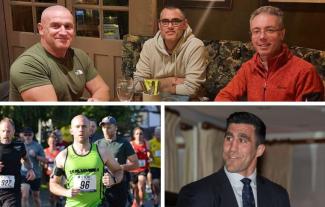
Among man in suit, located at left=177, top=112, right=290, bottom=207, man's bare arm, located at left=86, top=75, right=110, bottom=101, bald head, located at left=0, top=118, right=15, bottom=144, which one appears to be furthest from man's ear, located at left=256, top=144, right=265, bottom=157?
man's bare arm, located at left=86, top=75, right=110, bottom=101

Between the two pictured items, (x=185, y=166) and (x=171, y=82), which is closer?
(x=185, y=166)

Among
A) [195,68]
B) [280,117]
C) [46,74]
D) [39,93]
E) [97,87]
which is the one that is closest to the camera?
[280,117]

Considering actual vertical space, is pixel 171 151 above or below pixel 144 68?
below

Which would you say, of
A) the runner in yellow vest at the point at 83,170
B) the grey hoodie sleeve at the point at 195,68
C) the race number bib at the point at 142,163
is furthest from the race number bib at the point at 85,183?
the grey hoodie sleeve at the point at 195,68

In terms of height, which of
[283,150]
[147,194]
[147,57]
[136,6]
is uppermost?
[136,6]

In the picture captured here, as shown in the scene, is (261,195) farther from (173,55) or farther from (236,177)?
(173,55)

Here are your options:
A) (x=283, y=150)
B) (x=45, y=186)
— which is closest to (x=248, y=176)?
(x=283, y=150)

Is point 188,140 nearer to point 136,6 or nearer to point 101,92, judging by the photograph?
point 101,92

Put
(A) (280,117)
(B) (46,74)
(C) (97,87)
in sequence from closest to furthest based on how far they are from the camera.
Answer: (A) (280,117) → (B) (46,74) → (C) (97,87)

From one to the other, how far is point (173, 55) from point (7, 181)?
1.45m

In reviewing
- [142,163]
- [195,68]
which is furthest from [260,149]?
[195,68]

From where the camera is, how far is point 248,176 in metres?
0.93

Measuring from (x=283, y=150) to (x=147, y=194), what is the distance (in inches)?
11.9

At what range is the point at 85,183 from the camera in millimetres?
956
